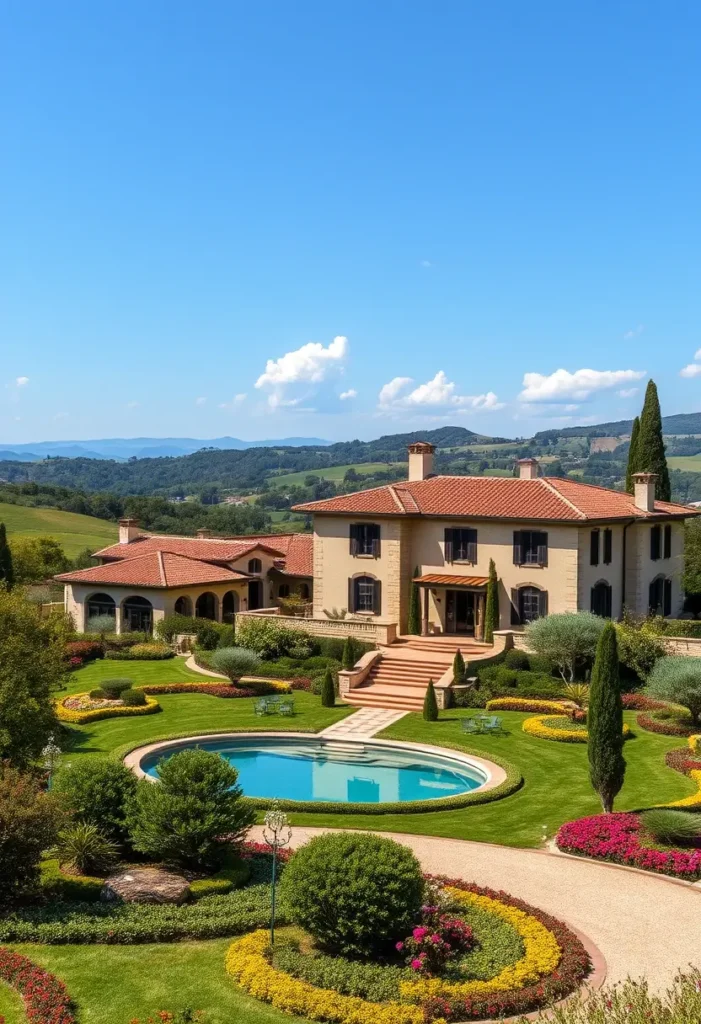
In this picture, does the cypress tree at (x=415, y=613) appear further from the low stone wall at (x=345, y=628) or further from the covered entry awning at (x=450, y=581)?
the low stone wall at (x=345, y=628)

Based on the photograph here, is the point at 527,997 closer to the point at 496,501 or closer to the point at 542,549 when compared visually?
the point at 542,549

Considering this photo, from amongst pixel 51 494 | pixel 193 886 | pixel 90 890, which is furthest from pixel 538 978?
pixel 51 494

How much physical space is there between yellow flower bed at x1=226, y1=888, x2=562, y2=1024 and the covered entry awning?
26.2m

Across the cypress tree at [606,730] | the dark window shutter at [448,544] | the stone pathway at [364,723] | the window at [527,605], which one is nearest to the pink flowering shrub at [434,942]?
the cypress tree at [606,730]

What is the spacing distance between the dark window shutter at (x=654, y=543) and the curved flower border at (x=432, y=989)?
103 ft

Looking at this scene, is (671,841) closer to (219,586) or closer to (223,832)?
(223,832)

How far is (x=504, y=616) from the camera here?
4275cm

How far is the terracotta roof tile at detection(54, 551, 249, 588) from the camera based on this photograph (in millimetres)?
49156

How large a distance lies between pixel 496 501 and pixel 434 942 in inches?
1178

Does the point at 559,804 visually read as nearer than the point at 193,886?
No

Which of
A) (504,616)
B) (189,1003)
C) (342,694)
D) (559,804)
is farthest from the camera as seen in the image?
(504,616)

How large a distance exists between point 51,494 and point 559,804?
131773 mm

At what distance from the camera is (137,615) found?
163 feet

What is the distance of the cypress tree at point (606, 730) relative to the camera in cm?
2322
